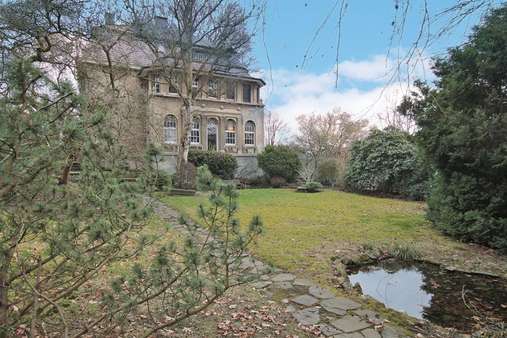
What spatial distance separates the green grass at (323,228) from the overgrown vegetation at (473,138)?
67 cm

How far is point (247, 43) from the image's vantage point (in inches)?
560

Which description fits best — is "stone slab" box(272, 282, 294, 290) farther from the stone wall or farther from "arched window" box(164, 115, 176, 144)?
"arched window" box(164, 115, 176, 144)

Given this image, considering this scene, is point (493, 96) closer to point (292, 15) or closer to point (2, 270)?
point (292, 15)

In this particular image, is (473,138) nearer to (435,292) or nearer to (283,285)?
(435,292)

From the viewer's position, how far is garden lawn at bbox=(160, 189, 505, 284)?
184 inches

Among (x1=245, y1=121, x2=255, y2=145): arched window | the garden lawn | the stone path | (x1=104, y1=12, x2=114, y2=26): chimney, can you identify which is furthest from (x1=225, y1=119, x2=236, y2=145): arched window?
the stone path

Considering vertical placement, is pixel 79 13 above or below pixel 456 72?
above

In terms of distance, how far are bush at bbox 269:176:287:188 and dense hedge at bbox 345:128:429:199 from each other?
411 centimetres

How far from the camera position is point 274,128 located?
30.7 meters

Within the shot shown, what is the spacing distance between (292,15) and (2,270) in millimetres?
2274

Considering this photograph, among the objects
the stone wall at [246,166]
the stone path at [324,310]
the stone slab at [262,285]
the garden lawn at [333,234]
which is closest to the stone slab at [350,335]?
the stone path at [324,310]

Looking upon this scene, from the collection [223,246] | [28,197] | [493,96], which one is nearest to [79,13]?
[28,197]

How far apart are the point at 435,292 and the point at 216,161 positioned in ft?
47.8

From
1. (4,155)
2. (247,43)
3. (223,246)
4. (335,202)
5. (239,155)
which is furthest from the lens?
(239,155)
